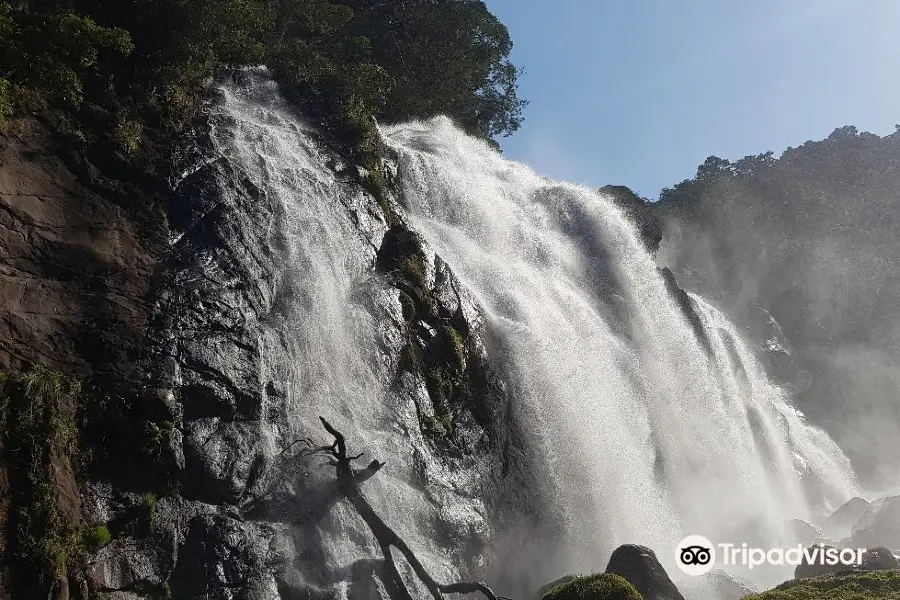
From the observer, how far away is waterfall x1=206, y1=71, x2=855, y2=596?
12984 millimetres

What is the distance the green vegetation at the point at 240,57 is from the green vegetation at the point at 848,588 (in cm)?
1281

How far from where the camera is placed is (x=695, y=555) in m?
17.4

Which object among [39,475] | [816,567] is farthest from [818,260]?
[39,475]

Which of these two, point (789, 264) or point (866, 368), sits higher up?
point (789, 264)

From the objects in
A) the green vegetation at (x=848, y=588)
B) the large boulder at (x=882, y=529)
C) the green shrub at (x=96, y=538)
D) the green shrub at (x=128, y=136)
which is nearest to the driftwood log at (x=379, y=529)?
the green shrub at (x=96, y=538)

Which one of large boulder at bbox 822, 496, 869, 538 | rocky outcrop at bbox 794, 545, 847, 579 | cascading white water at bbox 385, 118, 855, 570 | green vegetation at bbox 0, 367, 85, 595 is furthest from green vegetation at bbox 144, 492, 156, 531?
large boulder at bbox 822, 496, 869, 538

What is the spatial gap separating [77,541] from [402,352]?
24.4 ft

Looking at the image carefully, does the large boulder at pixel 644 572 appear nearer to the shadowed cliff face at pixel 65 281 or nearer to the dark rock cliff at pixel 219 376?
the dark rock cliff at pixel 219 376

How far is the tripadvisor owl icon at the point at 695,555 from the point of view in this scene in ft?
52.8

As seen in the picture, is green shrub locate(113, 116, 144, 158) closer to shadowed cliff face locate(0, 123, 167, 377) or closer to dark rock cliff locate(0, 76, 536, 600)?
dark rock cliff locate(0, 76, 536, 600)

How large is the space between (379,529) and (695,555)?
951 cm

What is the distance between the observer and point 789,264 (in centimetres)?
5328

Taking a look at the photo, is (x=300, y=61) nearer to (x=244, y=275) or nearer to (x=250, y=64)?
(x=250, y=64)

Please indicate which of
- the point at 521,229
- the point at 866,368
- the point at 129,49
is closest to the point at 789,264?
the point at 866,368
